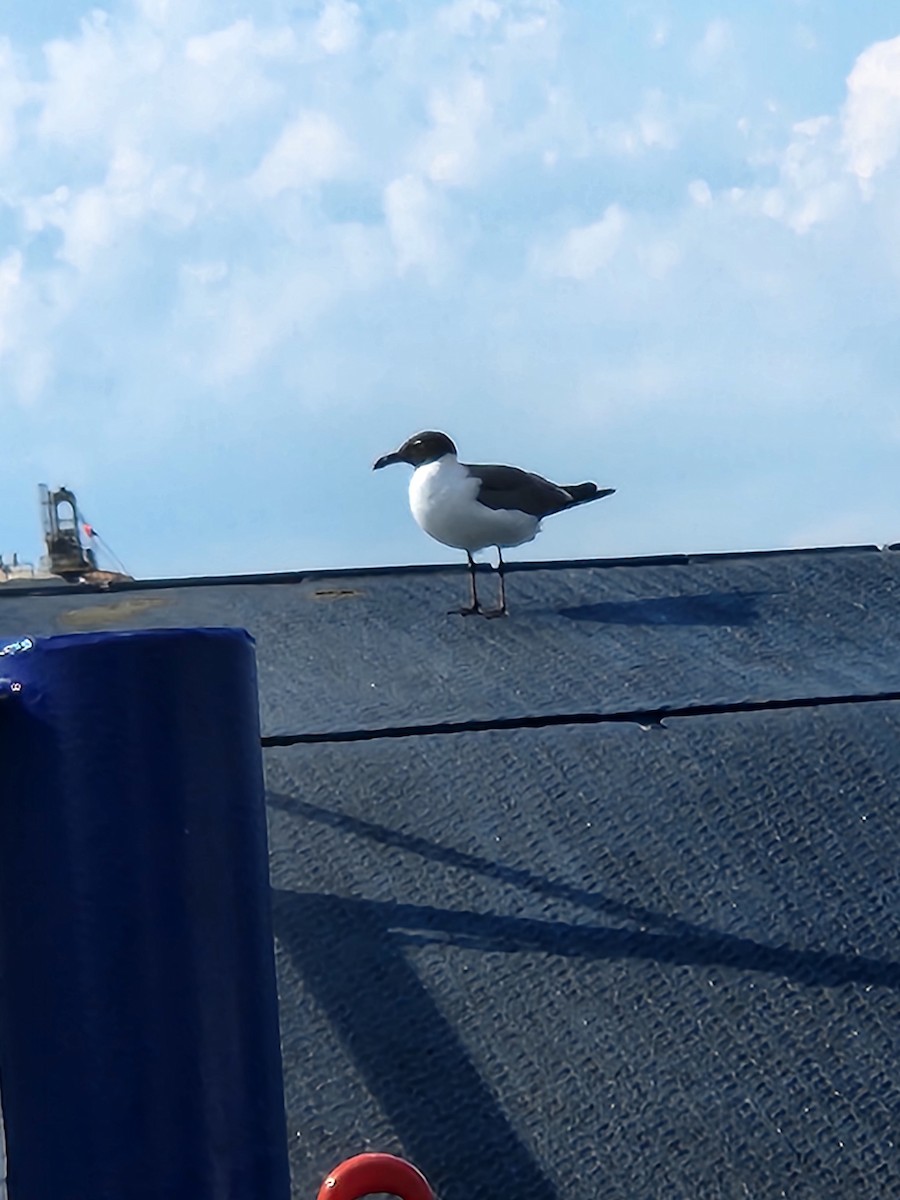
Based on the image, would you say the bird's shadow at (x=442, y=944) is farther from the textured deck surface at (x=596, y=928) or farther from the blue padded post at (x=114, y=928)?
the blue padded post at (x=114, y=928)

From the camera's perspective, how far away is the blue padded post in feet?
3.02

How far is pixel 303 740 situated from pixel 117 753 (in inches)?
44.1

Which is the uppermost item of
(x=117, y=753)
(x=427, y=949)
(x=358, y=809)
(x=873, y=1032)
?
(x=117, y=753)

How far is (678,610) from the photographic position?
2666 mm

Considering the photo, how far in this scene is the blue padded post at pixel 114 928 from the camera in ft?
3.02

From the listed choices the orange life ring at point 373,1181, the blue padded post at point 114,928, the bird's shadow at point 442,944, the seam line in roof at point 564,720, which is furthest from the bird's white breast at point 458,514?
the blue padded post at point 114,928

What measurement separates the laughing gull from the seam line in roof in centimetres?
174

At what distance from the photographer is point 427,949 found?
1.64 meters

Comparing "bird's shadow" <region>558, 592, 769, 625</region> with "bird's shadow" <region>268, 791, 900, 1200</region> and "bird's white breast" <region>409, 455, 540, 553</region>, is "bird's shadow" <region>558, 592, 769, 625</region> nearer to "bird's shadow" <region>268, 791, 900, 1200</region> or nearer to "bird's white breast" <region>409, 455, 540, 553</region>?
"bird's shadow" <region>268, 791, 900, 1200</region>

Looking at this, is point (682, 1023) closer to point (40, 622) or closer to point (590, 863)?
point (590, 863)

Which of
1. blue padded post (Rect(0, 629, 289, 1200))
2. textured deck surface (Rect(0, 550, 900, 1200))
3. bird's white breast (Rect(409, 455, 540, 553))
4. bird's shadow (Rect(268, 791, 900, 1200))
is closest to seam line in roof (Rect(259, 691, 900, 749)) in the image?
textured deck surface (Rect(0, 550, 900, 1200))

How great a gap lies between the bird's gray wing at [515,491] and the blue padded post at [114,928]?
293 centimetres

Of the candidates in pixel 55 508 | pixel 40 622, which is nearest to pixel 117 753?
pixel 40 622

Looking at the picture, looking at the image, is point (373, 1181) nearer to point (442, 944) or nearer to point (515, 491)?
point (442, 944)
